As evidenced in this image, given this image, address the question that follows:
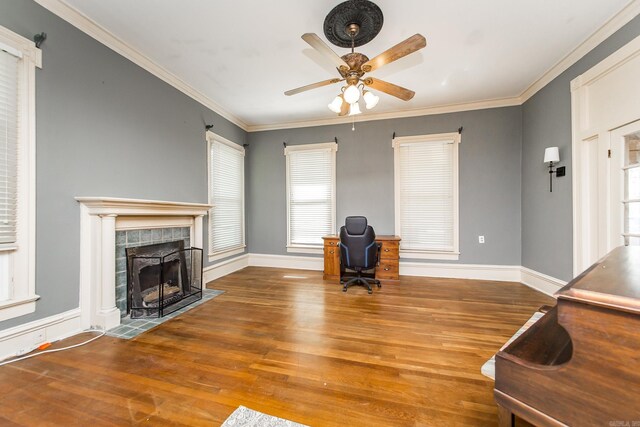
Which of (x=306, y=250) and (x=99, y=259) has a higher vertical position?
(x=99, y=259)

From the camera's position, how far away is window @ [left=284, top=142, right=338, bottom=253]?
174 inches

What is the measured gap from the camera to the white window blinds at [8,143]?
1.71m

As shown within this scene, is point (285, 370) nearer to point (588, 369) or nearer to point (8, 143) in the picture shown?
point (588, 369)

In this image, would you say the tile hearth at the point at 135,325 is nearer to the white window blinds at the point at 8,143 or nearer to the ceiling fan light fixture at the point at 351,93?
the white window blinds at the point at 8,143

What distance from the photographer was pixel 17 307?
5.77 feet

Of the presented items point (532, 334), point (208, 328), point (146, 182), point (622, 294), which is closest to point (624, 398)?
point (622, 294)

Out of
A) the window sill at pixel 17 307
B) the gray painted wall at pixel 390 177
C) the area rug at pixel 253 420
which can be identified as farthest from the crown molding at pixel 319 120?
the area rug at pixel 253 420

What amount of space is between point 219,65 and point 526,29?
10.4 ft

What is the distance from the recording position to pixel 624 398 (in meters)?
0.52

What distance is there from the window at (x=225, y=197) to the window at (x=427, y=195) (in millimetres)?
2870

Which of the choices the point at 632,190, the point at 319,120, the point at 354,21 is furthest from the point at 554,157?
the point at 319,120

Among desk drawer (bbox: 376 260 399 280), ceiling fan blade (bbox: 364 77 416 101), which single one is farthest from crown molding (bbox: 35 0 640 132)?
desk drawer (bbox: 376 260 399 280)

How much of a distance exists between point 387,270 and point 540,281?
1963 millimetres

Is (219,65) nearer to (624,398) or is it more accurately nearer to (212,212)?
(212,212)
